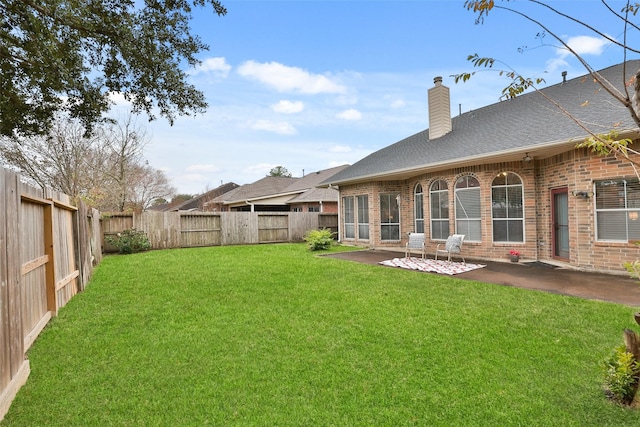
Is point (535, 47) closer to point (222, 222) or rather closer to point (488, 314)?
point (488, 314)

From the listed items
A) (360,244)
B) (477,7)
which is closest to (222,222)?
(360,244)

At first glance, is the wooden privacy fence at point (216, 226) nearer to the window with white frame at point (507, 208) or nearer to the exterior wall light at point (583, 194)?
the window with white frame at point (507, 208)

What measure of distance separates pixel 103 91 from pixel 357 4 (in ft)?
22.1

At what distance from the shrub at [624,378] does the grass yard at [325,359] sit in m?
0.14

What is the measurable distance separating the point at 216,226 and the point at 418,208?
9.23m

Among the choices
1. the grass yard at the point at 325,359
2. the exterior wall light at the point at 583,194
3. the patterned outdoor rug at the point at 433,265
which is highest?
the exterior wall light at the point at 583,194

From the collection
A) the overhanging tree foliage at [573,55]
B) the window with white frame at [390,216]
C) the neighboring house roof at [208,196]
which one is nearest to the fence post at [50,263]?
the overhanging tree foliage at [573,55]

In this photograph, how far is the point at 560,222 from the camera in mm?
8797

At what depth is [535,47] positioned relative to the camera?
2.58m

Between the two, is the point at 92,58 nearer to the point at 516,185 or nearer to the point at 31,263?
the point at 31,263

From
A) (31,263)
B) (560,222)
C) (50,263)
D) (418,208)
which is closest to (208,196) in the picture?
(418,208)

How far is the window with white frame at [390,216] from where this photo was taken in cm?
1324

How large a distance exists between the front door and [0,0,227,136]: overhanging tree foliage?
9016 millimetres

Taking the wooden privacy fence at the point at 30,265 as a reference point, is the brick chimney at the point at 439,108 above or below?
above
